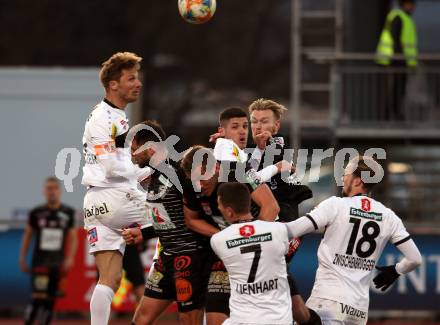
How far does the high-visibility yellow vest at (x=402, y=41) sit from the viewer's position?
757 inches

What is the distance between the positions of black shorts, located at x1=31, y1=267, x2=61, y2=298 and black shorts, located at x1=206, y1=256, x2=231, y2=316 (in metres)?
5.76

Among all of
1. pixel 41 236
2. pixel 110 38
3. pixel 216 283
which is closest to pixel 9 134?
pixel 41 236

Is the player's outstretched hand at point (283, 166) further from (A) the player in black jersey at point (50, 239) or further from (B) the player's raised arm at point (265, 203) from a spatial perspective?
(A) the player in black jersey at point (50, 239)

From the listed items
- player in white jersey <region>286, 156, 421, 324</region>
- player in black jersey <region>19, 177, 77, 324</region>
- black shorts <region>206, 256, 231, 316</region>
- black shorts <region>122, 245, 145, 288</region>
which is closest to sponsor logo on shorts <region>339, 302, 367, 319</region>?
player in white jersey <region>286, 156, 421, 324</region>

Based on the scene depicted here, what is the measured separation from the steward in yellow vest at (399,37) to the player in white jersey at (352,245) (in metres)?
9.23

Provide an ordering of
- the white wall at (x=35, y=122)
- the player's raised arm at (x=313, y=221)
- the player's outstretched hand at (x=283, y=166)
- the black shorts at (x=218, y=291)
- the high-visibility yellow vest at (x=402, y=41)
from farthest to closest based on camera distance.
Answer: the white wall at (x=35, y=122)
the high-visibility yellow vest at (x=402, y=41)
the player's outstretched hand at (x=283, y=166)
the black shorts at (x=218, y=291)
the player's raised arm at (x=313, y=221)

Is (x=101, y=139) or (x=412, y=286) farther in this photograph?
(x=412, y=286)

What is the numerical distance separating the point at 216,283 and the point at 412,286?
748 centimetres

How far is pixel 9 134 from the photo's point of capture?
1973 cm

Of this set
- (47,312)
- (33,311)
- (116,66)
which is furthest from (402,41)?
(116,66)

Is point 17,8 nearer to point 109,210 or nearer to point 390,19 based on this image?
point 390,19

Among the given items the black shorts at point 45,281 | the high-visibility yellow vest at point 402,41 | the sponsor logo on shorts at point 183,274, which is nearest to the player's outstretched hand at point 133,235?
the sponsor logo on shorts at point 183,274

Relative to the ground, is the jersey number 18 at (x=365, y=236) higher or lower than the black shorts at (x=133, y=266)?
higher

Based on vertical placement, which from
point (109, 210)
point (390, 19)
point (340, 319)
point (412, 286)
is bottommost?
point (412, 286)
